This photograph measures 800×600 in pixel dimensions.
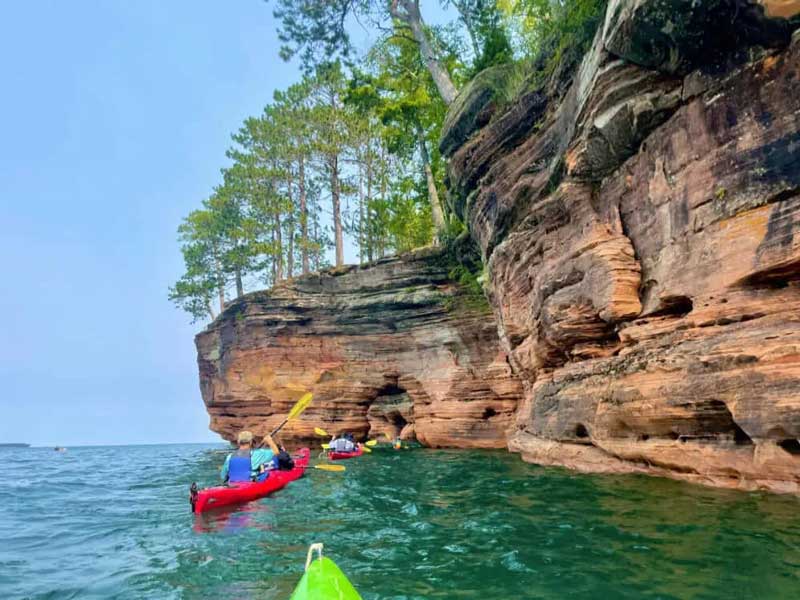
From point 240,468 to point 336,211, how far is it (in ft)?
66.5

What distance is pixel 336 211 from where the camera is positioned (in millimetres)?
28094

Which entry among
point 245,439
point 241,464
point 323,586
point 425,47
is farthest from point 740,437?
point 425,47

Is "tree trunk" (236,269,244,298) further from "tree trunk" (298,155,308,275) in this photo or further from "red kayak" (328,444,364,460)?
"red kayak" (328,444,364,460)

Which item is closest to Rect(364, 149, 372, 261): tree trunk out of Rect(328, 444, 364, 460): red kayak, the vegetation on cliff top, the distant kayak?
the vegetation on cliff top

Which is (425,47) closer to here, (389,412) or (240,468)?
(240,468)

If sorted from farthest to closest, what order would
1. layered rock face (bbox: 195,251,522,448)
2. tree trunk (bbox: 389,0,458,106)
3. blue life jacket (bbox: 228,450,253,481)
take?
1. layered rock face (bbox: 195,251,522,448)
2. tree trunk (bbox: 389,0,458,106)
3. blue life jacket (bbox: 228,450,253,481)

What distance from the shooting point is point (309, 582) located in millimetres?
2930

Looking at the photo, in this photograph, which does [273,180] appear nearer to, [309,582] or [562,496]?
[562,496]

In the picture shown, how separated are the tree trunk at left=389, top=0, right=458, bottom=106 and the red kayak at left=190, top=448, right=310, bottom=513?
12.9 metres

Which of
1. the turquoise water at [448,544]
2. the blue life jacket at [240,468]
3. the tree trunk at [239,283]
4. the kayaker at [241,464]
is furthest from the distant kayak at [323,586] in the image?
the tree trunk at [239,283]

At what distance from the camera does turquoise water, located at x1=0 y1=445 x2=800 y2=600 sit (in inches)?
159

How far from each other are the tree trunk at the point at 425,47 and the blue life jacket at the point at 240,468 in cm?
1276

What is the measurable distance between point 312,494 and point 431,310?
12846mm

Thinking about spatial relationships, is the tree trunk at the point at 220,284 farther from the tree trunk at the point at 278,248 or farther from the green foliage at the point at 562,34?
the green foliage at the point at 562,34
